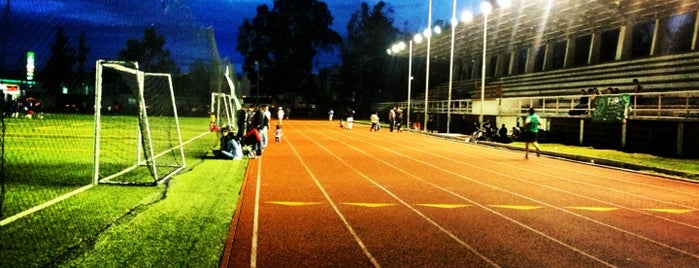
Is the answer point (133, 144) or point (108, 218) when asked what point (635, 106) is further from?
point (108, 218)

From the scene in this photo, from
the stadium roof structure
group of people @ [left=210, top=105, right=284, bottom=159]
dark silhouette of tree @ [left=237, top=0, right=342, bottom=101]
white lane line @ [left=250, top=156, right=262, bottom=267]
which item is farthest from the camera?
dark silhouette of tree @ [left=237, top=0, right=342, bottom=101]

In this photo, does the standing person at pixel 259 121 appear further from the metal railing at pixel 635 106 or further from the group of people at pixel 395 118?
the group of people at pixel 395 118

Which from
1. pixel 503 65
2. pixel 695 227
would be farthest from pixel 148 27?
pixel 503 65

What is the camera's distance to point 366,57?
266 ft

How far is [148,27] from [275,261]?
895 centimetres

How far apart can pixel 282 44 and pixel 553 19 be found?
48.8 m

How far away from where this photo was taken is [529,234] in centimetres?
713

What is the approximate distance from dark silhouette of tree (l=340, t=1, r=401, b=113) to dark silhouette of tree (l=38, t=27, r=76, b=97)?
66.1 metres

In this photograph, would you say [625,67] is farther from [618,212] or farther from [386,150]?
[618,212]

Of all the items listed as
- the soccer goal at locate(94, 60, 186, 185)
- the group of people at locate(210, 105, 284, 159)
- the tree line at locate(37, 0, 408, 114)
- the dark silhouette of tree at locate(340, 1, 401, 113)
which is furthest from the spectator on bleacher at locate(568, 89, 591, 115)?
the dark silhouette of tree at locate(340, 1, 401, 113)

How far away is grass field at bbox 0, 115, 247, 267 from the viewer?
17.9ft

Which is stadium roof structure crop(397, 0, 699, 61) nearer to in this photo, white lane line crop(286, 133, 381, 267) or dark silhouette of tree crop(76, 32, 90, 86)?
white lane line crop(286, 133, 381, 267)

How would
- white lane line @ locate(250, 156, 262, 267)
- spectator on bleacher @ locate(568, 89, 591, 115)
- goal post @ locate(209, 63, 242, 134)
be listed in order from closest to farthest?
white lane line @ locate(250, 156, 262, 267)
spectator on bleacher @ locate(568, 89, 591, 115)
goal post @ locate(209, 63, 242, 134)

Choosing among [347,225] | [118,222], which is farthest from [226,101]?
[347,225]
